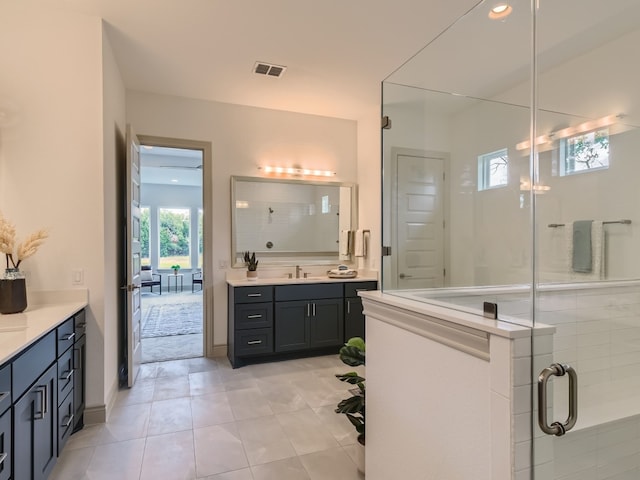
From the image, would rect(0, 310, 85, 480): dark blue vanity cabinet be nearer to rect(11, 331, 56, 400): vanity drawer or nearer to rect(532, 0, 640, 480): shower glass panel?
rect(11, 331, 56, 400): vanity drawer

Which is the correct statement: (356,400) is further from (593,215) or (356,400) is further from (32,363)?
(593,215)

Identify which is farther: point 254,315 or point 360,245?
point 360,245

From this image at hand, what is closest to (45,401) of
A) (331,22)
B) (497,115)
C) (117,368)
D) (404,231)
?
(117,368)

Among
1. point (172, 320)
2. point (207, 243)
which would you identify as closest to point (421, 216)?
point (207, 243)

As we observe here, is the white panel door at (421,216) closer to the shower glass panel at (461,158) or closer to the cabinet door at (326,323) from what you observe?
the shower glass panel at (461,158)

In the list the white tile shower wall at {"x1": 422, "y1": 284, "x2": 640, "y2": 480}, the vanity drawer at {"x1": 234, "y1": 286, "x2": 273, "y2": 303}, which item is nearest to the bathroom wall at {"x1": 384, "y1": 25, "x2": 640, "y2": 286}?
the white tile shower wall at {"x1": 422, "y1": 284, "x2": 640, "y2": 480}

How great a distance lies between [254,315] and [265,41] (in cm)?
247

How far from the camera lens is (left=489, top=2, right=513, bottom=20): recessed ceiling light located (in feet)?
6.77

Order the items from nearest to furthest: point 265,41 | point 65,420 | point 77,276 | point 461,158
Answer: point 65,420 < point 77,276 < point 265,41 < point 461,158

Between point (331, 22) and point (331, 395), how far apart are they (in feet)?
9.40

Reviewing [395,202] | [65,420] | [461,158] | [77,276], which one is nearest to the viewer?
[65,420]

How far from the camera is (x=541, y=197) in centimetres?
253

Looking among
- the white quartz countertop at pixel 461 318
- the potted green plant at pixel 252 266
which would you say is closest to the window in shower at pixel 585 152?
the white quartz countertop at pixel 461 318

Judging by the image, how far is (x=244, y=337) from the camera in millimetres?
3545
